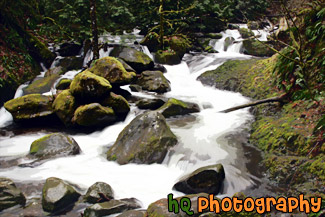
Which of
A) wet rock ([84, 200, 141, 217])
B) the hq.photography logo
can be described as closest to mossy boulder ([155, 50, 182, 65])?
wet rock ([84, 200, 141, 217])

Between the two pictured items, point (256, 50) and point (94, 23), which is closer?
point (94, 23)

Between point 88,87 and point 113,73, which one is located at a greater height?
point 113,73

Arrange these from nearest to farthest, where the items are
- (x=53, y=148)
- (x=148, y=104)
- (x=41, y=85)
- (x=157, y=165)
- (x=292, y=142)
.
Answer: (x=292, y=142)
(x=157, y=165)
(x=53, y=148)
(x=148, y=104)
(x=41, y=85)

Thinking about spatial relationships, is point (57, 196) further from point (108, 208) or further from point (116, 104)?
point (116, 104)

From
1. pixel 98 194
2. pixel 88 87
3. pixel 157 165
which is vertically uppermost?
pixel 88 87

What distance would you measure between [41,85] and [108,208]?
25.4 feet

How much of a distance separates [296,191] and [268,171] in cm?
78

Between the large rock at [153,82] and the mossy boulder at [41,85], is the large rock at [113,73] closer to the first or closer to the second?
the large rock at [153,82]

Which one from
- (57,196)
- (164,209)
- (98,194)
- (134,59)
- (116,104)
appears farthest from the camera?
(134,59)

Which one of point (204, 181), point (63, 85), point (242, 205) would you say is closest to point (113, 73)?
point (63, 85)

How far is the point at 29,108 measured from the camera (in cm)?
798

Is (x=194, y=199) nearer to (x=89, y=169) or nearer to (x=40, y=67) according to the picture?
(x=89, y=169)

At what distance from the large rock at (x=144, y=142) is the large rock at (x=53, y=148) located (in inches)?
39.9

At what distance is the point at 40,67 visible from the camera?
39.2 ft
